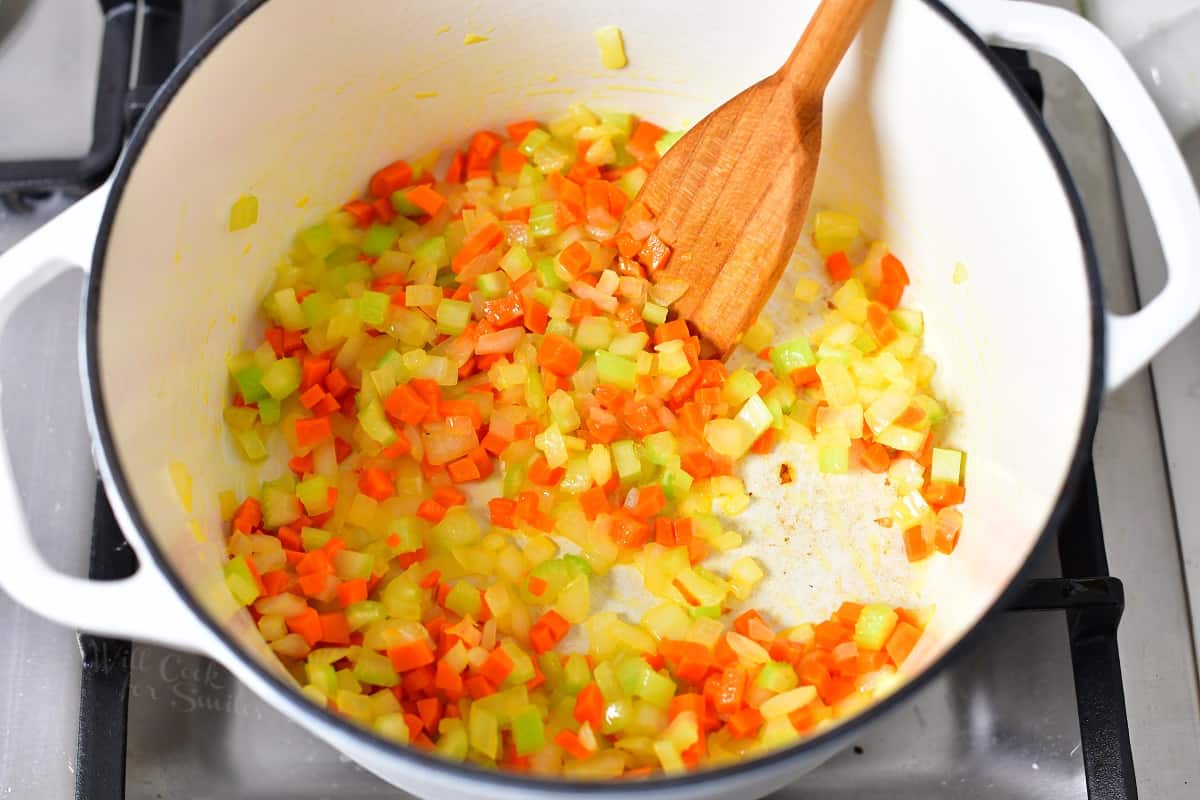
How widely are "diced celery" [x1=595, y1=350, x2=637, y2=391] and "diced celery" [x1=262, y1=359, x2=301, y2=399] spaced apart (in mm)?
380

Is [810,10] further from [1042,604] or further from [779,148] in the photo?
[1042,604]

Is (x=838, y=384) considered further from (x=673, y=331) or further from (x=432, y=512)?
(x=432, y=512)

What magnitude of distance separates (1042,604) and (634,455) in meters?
0.48

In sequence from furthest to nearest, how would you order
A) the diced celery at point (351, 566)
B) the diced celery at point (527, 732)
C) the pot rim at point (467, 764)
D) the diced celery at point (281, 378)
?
the diced celery at point (281, 378), the diced celery at point (351, 566), the diced celery at point (527, 732), the pot rim at point (467, 764)

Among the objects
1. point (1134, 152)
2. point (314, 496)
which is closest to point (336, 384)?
point (314, 496)

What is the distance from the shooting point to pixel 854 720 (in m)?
0.85

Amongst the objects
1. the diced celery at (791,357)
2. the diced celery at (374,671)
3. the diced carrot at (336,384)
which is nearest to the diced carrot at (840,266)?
the diced celery at (791,357)

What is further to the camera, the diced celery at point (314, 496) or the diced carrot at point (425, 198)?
the diced carrot at point (425, 198)

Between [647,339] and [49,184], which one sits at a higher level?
[49,184]

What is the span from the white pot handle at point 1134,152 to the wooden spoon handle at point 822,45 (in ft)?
0.36

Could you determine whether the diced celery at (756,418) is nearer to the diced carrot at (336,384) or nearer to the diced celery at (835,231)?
the diced celery at (835,231)

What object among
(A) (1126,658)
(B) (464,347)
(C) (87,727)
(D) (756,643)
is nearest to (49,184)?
(B) (464,347)

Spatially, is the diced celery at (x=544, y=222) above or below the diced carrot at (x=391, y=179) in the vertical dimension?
below

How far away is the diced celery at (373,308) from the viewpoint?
1.39 metres
